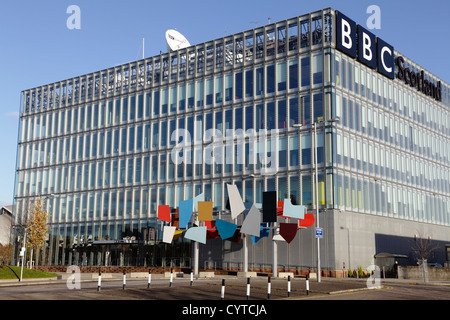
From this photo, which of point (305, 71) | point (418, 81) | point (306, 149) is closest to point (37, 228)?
point (306, 149)

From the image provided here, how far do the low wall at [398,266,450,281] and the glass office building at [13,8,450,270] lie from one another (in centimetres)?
726

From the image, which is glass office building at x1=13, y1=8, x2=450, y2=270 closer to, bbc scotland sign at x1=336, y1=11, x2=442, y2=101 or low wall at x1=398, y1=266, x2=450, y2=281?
bbc scotland sign at x1=336, y1=11, x2=442, y2=101

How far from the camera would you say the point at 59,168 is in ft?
271

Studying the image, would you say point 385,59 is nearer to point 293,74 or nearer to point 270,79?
point 293,74

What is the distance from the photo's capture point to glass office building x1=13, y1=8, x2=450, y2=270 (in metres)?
58.9

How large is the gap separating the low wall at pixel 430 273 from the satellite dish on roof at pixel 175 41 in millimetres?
41111

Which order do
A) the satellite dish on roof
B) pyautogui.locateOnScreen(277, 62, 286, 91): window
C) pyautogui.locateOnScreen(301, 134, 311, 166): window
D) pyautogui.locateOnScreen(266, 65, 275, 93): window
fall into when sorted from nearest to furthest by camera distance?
pyautogui.locateOnScreen(301, 134, 311, 166): window, pyautogui.locateOnScreen(277, 62, 286, 91): window, pyautogui.locateOnScreen(266, 65, 275, 93): window, the satellite dish on roof

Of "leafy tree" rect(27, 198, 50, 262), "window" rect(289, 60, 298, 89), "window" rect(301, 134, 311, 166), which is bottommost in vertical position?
"leafy tree" rect(27, 198, 50, 262)

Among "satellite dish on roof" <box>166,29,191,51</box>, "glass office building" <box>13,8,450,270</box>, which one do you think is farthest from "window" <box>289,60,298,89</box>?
"satellite dish on roof" <box>166,29,191,51</box>

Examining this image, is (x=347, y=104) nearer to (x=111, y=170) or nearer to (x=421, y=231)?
(x=421, y=231)

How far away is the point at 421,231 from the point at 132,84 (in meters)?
42.3

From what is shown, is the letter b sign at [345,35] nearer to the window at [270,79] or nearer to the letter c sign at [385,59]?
the letter c sign at [385,59]
